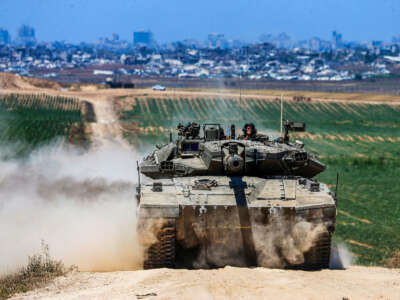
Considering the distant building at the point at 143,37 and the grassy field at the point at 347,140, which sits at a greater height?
the distant building at the point at 143,37

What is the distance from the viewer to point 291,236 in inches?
610

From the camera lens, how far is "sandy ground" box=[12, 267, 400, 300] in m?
12.7

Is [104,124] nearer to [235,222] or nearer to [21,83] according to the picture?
[21,83]

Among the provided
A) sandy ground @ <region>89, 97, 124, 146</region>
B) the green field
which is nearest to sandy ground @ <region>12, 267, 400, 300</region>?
the green field

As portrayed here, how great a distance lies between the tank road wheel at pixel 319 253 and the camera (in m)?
15.5

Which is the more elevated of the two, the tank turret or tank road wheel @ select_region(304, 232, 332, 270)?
the tank turret

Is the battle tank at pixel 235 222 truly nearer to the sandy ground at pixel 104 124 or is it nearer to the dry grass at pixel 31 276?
the dry grass at pixel 31 276

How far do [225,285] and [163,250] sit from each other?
92.7 inches

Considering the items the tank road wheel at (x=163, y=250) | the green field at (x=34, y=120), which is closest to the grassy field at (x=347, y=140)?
the green field at (x=34, y=120)

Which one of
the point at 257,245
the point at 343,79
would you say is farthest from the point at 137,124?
the point at 343,79

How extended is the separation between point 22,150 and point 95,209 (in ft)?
78.7

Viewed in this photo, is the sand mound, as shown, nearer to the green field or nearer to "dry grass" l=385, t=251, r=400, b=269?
the green field

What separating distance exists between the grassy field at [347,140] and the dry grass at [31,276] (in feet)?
35.5

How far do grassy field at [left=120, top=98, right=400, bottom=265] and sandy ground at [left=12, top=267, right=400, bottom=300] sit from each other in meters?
7.15
